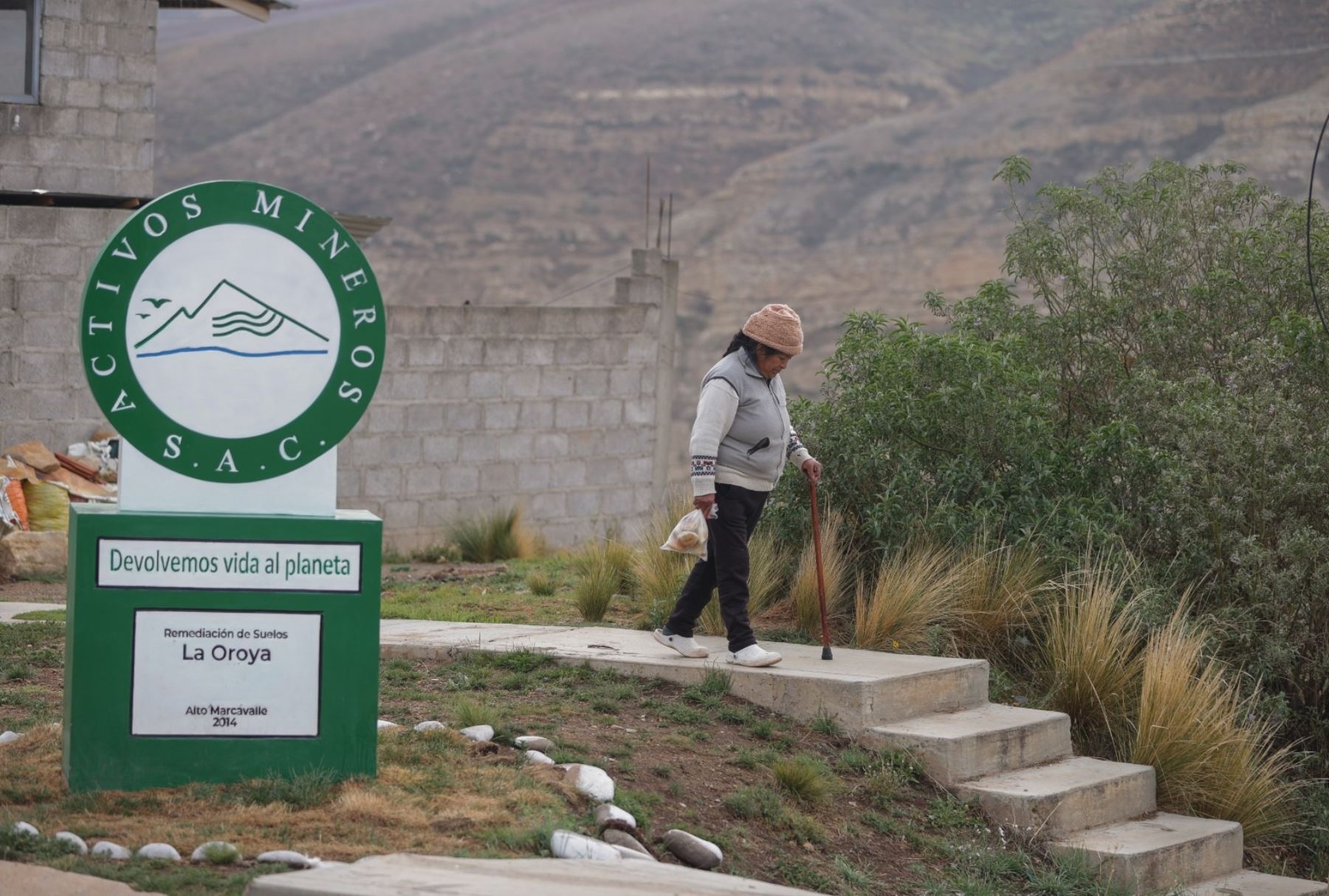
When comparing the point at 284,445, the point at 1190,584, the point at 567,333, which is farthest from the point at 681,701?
the point at 567,333

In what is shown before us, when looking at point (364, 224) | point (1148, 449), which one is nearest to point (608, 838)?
point (1148, 449)

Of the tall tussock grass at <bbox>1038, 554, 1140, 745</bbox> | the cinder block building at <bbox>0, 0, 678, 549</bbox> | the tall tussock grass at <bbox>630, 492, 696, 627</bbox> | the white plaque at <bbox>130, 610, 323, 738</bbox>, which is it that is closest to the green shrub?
the tall tussock grass at <bbox>630, 492, 696, 627</bbox>

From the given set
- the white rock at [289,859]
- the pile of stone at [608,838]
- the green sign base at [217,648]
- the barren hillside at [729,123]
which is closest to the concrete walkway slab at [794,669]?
the pile of stone at [608,838]

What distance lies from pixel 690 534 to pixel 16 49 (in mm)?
9833

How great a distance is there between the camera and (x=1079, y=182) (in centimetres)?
6150

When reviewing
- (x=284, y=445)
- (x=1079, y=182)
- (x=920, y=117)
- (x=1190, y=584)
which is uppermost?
(x=920, y=117)

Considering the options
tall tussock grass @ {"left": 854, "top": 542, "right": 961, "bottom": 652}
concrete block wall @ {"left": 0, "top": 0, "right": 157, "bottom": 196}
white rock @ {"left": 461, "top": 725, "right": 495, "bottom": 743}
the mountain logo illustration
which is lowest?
white rock @ {"left": 461, "top": 725, "right": 495, "bottom": 743}

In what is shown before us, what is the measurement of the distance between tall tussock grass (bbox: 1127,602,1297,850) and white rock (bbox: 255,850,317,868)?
4.64 metres

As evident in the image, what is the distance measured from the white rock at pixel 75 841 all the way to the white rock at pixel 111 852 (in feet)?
0.10

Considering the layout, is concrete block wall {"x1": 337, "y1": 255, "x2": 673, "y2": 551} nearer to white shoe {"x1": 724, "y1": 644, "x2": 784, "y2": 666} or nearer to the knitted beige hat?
white shoe {"x1": 724, "y1": 644, "x2": 784, "y2": 666}

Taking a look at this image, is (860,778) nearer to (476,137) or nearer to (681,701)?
(681,701)

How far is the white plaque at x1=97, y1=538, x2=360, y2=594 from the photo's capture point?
538 cm

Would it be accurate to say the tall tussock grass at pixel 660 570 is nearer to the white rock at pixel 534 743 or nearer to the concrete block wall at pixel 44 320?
the white rock at pixel 534 743

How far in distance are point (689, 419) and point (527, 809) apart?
47.1m
